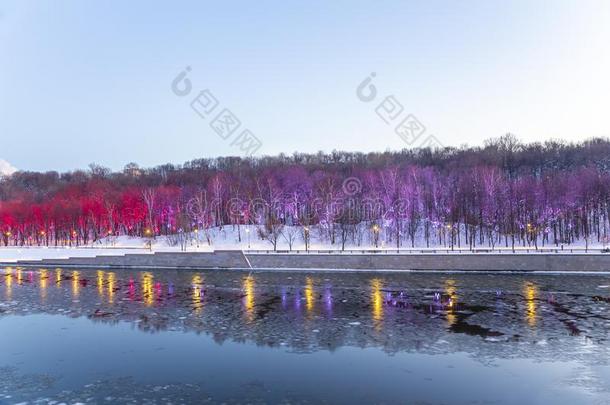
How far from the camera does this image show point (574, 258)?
128 feet

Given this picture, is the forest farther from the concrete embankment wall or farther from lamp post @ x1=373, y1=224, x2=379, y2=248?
the concrete embankment wall

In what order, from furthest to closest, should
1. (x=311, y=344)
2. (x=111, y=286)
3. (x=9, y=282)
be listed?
(x=9, y=282), (x=111, y=286), (x=311, y=344)

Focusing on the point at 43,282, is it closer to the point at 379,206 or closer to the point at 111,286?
the point at 111,286

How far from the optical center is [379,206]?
A: 6712cm

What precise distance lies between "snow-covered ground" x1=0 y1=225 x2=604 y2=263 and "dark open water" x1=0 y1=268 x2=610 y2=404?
20680mm

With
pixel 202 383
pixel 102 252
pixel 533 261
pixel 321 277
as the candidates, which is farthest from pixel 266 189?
pixel 202 383

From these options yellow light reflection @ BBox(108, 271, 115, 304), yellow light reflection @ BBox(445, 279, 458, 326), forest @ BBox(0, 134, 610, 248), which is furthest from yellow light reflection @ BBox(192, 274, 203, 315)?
forest @ BBox(0, 134, 610, 248)

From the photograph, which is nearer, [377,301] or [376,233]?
[377,301]

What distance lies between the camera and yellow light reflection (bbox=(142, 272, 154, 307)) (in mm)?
29172

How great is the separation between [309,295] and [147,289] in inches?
455

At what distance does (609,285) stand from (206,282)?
27479mm

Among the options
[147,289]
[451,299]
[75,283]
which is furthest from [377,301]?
[75,283]

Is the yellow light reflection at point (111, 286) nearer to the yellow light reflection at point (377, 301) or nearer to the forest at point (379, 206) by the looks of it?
the yellow light reflection at point (377, 301)

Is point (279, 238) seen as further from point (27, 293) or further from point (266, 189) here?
point (27, 293)
